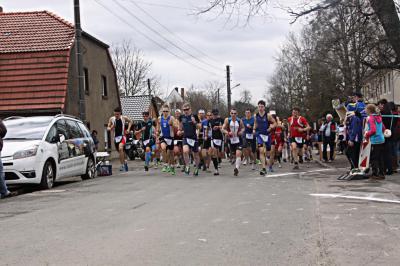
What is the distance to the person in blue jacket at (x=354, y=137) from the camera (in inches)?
530

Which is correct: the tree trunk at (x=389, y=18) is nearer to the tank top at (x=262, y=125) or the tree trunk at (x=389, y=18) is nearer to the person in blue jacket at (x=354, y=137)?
the tank top at (x=262, y=125)

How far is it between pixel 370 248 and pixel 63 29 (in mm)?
22338

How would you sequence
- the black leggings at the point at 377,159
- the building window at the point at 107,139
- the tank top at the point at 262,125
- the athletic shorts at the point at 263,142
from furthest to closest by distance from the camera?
the building window at the point at 107,139, the tank top at the point at 262,125, the athletic shorts at the point at 263,142, the black leggings at the point at 377,159

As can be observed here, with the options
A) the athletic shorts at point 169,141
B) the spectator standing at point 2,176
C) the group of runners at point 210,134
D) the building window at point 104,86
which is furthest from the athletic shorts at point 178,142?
the building window at point 104,86

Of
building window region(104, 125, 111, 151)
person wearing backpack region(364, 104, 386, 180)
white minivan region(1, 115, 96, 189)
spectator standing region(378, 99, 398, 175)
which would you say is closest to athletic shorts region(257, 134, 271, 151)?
spectator standing region(378, 99, 398, 175)

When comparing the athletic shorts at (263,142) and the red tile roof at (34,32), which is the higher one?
the red tile roof at (34,32)

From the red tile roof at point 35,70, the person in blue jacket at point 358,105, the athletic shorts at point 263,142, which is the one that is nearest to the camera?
the person in blue jacket at point 358,105

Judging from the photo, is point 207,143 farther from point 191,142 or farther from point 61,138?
point 61,138

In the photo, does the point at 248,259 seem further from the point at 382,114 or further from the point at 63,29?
the point at 63,29

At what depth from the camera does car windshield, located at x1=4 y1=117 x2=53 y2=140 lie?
43.4ft

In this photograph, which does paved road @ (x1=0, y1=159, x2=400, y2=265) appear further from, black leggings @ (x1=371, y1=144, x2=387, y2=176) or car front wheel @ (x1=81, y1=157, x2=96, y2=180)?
car front wheel @ (x1=81, y1=157, x2=96, y2=180)

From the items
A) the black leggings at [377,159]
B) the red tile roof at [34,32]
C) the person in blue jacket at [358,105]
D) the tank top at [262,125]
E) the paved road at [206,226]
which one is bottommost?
the paved road at [206,226]

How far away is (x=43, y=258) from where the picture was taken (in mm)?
5879

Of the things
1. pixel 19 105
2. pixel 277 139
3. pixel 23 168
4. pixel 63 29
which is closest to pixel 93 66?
pixel 63 29
